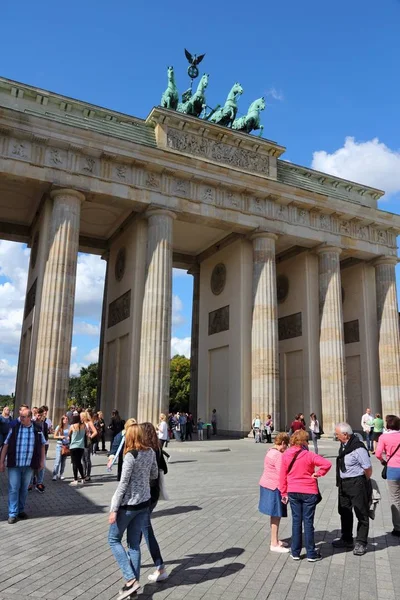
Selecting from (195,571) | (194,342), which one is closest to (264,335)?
(194,342)

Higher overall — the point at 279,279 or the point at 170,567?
the point at 279,279

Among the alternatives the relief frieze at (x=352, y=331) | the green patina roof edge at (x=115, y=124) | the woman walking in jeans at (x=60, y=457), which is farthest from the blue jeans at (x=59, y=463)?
the relief frieze at (x=352, y=331)

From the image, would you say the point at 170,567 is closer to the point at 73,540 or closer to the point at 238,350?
the point at 73,540

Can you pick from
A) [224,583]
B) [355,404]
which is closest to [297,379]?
[355,404]

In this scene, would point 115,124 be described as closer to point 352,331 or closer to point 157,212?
point 157,212

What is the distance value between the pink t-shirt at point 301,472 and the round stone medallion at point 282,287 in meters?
26.2

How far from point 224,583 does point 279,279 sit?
28.3 m

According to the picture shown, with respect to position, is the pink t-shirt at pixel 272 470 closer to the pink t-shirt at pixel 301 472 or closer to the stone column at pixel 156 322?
the pink t-shirt at pixel 301 472

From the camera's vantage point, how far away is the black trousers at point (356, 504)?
592cm

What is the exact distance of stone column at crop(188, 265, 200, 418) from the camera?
31250 mm

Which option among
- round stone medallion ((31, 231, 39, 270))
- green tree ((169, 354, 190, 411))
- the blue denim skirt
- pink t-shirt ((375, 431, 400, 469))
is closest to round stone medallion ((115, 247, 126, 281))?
round stone medallion ((31, 231, 39, 270))

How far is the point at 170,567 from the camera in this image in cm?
537

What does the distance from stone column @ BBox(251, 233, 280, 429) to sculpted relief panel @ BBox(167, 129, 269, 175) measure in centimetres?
414

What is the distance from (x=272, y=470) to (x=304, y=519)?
654 millimetres
